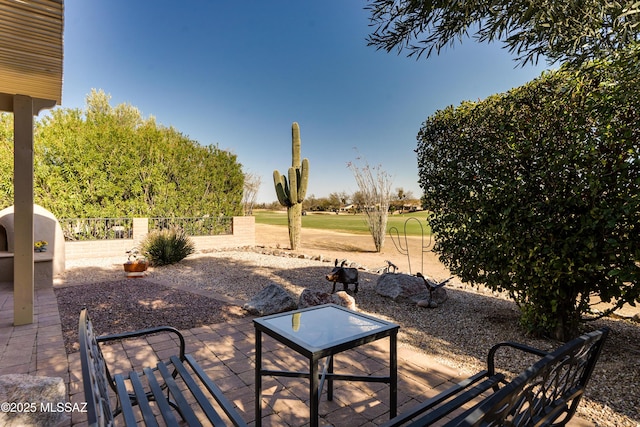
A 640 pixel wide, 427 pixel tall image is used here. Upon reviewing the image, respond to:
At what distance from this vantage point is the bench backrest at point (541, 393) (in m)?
0.99

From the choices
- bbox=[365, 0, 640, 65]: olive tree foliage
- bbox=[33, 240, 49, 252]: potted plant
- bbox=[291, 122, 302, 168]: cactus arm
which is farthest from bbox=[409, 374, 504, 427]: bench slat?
bbox=[291, 122, 302, 168]: cactus arm

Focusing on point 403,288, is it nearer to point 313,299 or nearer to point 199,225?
point 313,299

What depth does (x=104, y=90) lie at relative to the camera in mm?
19422

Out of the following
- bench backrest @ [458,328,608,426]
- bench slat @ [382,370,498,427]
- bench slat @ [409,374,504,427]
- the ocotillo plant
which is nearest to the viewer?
bench backrest @ [458,328,608,426]

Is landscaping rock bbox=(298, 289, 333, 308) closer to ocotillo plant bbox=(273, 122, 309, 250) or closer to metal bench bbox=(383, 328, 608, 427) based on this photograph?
metal bench bbox=(383, 328, 608, 427)

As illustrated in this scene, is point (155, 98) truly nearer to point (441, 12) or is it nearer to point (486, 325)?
point (441, 12)

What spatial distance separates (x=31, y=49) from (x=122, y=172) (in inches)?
332

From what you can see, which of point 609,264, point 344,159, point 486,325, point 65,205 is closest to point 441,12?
point 609,264

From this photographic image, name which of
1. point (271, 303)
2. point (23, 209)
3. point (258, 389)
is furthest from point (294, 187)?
point (258, 389)

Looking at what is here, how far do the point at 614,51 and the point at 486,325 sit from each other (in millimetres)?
3317

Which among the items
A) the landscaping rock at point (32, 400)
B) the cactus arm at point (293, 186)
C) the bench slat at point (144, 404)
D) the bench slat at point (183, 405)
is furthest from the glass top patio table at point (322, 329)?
the cactus arm at point (293, 186)

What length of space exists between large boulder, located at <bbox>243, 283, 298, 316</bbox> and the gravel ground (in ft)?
0.66

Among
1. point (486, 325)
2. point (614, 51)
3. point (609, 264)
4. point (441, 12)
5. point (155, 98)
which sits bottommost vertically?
point (486, 325)

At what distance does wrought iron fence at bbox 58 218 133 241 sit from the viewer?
9.30m
